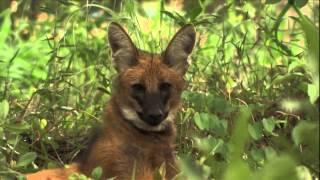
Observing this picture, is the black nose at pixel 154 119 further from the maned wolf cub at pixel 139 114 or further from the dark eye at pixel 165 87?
the dark eye at pixel 165 87

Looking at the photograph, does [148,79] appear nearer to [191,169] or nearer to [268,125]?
[268,125]

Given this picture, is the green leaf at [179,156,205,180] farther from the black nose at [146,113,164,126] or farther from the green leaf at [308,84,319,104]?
the black nose at [146,113,164,126]

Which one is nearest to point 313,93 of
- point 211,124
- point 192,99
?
point 211,124

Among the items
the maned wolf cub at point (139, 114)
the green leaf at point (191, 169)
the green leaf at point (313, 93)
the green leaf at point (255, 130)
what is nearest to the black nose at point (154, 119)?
the maned wolf cub at point (139, 114)

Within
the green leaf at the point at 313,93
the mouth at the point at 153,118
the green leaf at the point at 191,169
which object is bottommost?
the mouth at the point at 153,118

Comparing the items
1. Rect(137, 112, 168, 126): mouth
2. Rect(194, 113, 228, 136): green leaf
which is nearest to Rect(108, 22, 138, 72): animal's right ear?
Rect(137, 112, 168, 126): mouth

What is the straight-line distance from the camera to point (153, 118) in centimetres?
411

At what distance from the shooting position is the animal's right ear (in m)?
4.31

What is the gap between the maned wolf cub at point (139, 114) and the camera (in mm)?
3965

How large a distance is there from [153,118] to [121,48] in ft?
1.72

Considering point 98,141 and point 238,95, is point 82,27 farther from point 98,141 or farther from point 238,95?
point 98,141

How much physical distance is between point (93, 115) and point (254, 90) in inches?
46.8

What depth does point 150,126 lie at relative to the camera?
4.22 metres

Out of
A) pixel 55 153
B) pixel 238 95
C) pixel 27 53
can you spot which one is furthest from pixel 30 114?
pixel 27 53
